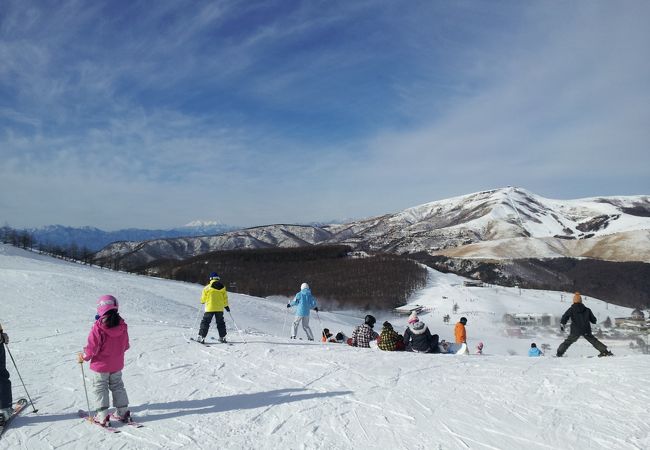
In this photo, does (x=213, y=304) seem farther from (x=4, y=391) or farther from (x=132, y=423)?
(x=4, y=391)

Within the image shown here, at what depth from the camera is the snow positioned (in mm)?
6297

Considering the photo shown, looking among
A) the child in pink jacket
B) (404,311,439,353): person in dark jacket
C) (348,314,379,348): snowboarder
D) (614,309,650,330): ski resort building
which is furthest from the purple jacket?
(614,309,650,330): ski resort building

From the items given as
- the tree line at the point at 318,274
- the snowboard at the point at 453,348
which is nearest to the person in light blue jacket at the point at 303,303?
the snowboard at the point at 453,348

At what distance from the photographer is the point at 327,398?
798 centimetres

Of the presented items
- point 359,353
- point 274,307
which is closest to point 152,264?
point 274,307

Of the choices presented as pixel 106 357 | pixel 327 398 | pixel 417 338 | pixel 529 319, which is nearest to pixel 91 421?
pixel 106 357

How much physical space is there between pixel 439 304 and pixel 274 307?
5650 cm

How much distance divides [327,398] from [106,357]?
3.92 meters

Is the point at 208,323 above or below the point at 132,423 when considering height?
above

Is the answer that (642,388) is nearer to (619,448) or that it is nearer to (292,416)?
(619,448)

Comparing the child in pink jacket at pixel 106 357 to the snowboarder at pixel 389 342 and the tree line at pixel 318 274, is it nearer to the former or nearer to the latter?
the snowboarder at pixel 389 342

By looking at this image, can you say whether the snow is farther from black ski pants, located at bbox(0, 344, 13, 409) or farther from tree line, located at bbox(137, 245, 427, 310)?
tree line, located at bbox(137, 245, 427, 310)

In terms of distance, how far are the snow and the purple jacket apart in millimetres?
966

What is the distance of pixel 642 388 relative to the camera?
8266 mm
